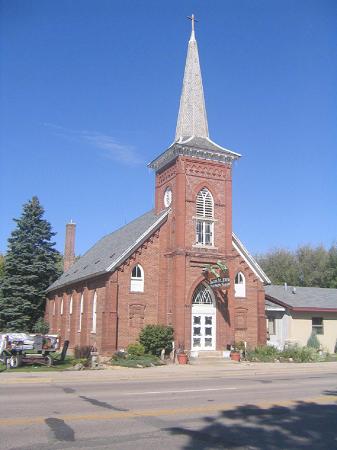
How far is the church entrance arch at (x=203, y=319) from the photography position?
97.1 feet

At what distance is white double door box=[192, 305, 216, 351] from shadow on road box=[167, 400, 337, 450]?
60.4 feet

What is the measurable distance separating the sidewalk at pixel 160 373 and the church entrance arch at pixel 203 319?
7.63 ft

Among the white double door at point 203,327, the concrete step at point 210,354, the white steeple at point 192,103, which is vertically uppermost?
the white steeple at point 192,103

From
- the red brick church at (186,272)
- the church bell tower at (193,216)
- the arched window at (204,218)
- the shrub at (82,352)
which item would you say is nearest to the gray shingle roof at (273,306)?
the red brick church at (186,272)

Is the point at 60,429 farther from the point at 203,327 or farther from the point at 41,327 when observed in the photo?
the point at 41,327

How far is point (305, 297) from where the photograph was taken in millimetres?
37250

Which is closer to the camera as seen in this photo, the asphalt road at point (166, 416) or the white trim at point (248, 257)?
the asphalt road at point (166, 416)

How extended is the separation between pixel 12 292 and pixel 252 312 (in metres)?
22.2

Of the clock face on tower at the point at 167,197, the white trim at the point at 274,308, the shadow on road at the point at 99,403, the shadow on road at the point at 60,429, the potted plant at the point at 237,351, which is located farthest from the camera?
the white trim at the point at 274,308

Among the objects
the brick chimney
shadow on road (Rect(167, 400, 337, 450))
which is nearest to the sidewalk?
shadow on road (Rect(167, 400, 337, 450))

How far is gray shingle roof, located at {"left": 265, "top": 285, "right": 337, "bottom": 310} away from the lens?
116 feet

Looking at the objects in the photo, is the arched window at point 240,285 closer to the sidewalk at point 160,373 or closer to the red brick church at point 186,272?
the red brick church at point 186,272

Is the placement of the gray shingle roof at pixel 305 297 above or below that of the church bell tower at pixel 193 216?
below

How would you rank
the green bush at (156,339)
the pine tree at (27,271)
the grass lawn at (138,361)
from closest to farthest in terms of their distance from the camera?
the grass lawn at (138,361) → the green bush at (156,339) → the pine tree at (27,271)
